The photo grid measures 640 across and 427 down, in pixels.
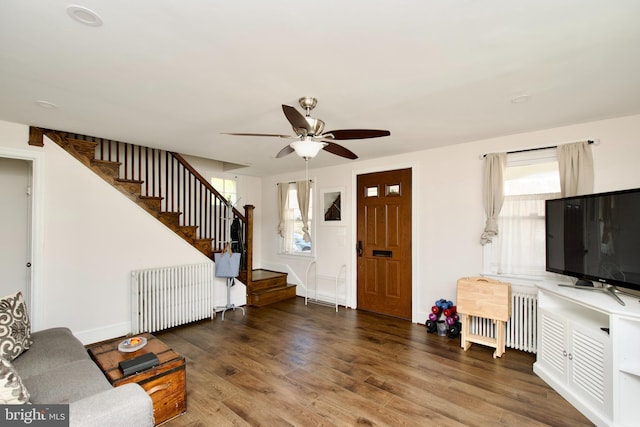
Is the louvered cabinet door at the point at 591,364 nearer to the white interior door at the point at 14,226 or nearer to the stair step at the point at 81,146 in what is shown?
the stair step at the point at 81,146

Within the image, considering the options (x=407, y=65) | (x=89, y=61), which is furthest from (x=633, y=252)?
(x=89, y=61)

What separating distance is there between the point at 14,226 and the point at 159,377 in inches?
122

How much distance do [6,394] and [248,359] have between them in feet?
6.91

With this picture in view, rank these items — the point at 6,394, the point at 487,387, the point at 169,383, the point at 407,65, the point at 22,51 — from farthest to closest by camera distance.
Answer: the point at 487,387 → the point at 169,383 → the point at 407,65 → the point at 22,51 → the point at 6,394

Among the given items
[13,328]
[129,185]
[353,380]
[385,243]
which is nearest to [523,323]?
[385,243]

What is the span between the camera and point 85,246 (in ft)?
11.8

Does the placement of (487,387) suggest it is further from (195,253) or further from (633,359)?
(195,253)

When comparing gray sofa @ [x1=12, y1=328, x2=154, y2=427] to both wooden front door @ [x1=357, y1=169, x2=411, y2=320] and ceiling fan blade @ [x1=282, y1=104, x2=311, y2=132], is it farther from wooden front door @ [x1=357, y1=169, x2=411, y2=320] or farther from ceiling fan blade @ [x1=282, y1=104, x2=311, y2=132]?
wooden front door @ [x1=357, y1=169, x2=411, y2=320]

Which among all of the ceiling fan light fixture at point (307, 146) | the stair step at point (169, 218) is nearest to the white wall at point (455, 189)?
the ceiling fan light fixture at point (307, 146)

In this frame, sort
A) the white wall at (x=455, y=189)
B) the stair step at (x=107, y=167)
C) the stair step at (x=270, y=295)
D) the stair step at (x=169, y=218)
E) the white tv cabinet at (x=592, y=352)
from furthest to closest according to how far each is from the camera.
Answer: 1. the stair step at (x=270, y=295)
2. the stair step at (x=169, y=218)
3. the stair step at (x=107, y=167)
4. the white wall at (x=455, y=189)
5. the white tv cabinet at (x=592, y=352)

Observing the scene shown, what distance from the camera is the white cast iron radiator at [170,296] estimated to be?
3865 mm

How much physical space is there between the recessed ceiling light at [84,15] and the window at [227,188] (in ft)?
15.0

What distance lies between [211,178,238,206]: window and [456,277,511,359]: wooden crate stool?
183 inches

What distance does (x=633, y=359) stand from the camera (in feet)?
6.70
